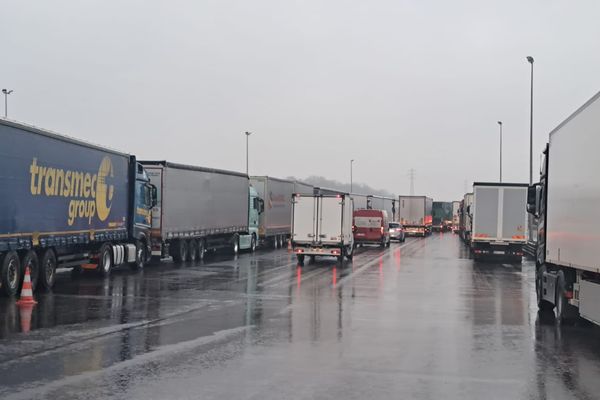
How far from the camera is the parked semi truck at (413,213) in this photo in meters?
70.0

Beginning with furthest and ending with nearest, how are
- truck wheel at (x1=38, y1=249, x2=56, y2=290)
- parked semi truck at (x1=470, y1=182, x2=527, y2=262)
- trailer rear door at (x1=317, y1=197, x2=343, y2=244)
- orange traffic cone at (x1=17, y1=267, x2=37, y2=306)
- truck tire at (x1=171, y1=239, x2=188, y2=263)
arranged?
parked semi truck at (x1=470, y1=182, x2=527, y2=262)
trailer rear door at (x1=317, y1=197, x2=343, y2=244)
truck tire at (x1=171, y1=239, x2=188, y2=263)
truck wheel at (x1=38, y1=249, x2=56, y2=290)
orange traffic cone at (x1=17, y1=267, x2=37, y2=306)

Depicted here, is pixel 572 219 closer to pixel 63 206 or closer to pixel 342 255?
pixel 63 206

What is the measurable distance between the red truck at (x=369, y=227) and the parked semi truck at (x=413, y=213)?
967 inches

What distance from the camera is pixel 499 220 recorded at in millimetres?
34094

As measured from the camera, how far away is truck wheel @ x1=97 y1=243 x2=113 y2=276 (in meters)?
22.8

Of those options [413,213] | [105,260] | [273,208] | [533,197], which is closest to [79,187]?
[105,260]

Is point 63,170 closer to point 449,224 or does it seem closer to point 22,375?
point 22,375

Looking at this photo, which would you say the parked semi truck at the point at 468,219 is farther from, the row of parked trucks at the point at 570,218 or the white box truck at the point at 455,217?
the white box truck at the point at 455,217

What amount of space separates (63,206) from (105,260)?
14.2 feet

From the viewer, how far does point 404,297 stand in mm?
18156

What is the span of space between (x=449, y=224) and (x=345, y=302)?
279ft

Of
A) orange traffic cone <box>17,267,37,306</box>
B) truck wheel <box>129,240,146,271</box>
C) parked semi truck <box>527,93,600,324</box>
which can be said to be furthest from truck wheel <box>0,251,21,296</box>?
parked semi truck <box>527,93,600,324</box>

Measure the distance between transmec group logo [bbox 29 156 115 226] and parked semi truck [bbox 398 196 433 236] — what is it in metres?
49.4

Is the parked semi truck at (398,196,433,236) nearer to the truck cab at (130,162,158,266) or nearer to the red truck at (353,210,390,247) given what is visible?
the red truck at (353,210,390,247)
